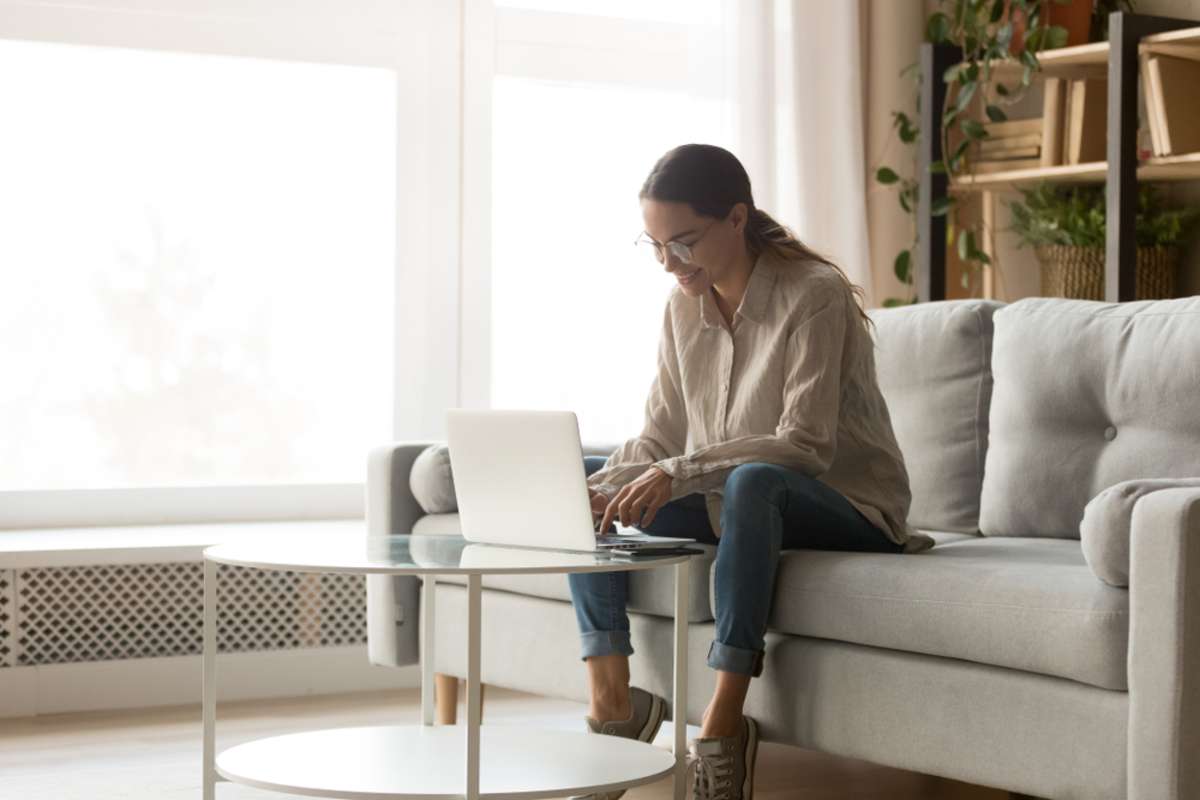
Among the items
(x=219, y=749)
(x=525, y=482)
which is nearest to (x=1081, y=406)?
(x=525, y=482)

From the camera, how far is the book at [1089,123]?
149 inches

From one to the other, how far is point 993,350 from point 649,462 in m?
0.68

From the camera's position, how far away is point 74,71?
3633 millimetres

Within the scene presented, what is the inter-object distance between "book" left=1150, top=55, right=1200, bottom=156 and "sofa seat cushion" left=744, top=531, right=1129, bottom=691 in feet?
4.59

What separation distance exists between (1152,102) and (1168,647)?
2.03m

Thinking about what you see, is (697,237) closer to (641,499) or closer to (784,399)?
(784,399)

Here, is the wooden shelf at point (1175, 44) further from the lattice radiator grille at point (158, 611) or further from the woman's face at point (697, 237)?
the lattice radiator grille at point (158, 611)

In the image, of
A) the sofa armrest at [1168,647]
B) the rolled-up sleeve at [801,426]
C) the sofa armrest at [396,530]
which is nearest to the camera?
the sofa armrest at [1168,647]

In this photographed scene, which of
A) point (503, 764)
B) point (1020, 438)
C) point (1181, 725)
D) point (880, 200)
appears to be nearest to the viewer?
point (1181, 725)

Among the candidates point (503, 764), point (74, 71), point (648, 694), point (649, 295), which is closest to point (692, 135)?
point (649, 295)

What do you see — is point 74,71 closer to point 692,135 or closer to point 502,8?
point 502,8

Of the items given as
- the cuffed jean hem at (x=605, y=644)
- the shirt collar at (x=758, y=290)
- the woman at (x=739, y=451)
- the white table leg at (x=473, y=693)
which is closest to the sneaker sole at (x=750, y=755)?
the woman at (x=739, y=451)

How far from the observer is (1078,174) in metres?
3.77

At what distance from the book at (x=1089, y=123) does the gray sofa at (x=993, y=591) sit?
3.22ft
